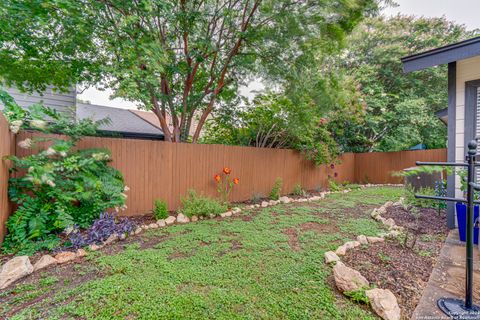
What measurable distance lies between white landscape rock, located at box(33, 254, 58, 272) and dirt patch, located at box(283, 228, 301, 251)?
8.38 ft

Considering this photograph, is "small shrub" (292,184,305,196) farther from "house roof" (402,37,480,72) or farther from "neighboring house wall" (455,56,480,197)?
"house roof" (402,37,480,72)

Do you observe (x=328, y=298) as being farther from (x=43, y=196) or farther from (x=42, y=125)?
(x=42, y=125)

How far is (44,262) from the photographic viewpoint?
7.46ft

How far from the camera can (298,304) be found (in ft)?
5.42

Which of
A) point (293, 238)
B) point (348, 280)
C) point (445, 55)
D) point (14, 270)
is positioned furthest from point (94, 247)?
point (445, 55)

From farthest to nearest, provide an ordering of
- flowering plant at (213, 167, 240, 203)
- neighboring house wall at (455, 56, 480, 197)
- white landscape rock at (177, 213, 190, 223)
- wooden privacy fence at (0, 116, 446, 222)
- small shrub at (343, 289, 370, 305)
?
1. flowering plant at (213, 167, 240, 203)
2. white landscape rock at (177, 213, 190, 223)
3. wooden privacy fence at (0, 116, 446, 222)
4. neighboring house wall at (455, 56, 480, 197)
5. small shrub at (343, 289, 370, 305)

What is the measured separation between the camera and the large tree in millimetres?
3400

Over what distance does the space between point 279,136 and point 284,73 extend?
2085 millimetres

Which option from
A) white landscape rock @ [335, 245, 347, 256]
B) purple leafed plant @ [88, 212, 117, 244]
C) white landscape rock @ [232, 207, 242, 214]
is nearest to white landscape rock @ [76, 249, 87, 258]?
purple leafed plant @ [88, 212, 117, 244]

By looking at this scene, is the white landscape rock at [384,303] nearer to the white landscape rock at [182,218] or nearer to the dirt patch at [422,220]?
the dirt patch at [422,220]

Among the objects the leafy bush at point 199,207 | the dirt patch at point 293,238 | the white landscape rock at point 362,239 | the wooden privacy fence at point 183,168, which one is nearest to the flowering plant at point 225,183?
the wooden privacy fence at point 183,168

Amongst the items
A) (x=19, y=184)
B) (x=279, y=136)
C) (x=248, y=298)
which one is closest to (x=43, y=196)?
(x=19, y=184)

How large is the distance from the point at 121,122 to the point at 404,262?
26.3ft

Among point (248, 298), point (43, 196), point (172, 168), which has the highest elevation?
point (172, 168)
